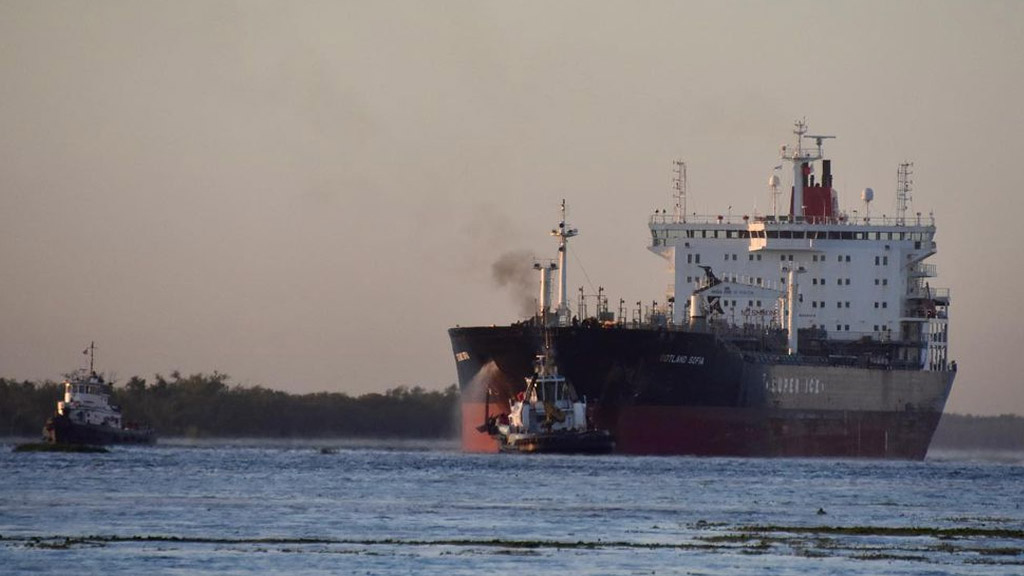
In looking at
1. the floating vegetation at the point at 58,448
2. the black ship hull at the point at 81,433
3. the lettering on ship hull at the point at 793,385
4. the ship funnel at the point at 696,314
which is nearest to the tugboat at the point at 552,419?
the ship funnel at the point at 696,314

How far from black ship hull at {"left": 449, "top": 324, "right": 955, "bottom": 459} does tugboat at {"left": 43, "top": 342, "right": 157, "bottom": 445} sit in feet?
55.6

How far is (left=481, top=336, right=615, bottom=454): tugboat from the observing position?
82.2 metres

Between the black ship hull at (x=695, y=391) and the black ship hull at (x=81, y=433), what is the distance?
1679cm

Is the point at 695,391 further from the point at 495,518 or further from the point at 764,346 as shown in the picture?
the point at 495,518

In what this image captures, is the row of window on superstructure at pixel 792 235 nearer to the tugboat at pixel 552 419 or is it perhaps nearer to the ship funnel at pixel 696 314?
the ship funnel at pixel 696 314

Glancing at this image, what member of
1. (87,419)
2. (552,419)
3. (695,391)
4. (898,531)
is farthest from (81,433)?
(898,531)

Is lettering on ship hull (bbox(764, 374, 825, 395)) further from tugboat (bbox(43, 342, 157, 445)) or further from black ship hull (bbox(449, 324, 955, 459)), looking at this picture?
tugboat (bbox(43, 342, 157, 445))

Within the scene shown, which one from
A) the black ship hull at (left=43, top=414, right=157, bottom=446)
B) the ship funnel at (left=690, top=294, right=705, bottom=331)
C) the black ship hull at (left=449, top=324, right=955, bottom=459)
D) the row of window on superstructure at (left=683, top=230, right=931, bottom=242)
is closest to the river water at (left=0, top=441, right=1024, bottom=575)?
the black ship hull at (left=449, top=324, right=955, bottom=459)

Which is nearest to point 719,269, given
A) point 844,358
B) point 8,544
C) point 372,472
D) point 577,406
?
point 844,358

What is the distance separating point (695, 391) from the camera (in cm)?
8706

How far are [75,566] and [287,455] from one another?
53.6m

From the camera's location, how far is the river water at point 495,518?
39969 millimetres

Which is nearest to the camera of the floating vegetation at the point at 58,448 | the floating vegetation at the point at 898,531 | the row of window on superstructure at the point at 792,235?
the floating vegetation at the point at 898,531

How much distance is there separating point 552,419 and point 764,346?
16139 mm
